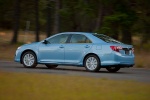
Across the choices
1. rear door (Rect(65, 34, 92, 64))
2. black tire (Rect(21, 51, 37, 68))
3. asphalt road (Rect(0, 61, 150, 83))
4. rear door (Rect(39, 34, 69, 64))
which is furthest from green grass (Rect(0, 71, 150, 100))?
black tire (Rect(21, 51, 37, 68))

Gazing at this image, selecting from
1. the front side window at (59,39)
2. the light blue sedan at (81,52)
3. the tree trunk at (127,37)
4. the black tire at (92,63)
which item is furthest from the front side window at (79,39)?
the tree trunk at (127,37)

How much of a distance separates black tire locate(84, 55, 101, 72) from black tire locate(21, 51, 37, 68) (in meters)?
2.30

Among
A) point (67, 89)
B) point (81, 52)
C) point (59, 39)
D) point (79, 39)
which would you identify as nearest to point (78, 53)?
point (81, 52)

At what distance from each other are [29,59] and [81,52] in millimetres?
2381

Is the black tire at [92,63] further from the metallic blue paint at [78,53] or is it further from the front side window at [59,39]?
the front side window at [59,39]

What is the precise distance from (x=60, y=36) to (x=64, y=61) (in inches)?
42.6

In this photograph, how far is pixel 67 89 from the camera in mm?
10570

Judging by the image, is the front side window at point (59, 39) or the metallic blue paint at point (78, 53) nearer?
the metallic blue paint at point (78, 53)

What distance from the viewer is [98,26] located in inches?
1227

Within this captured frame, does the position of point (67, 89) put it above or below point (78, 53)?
below

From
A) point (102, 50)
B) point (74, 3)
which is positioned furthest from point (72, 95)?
point (74, 3)

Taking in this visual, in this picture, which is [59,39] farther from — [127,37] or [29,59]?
[127,37]

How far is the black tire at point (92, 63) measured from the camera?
56.0ft

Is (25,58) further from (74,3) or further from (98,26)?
(74,3)
